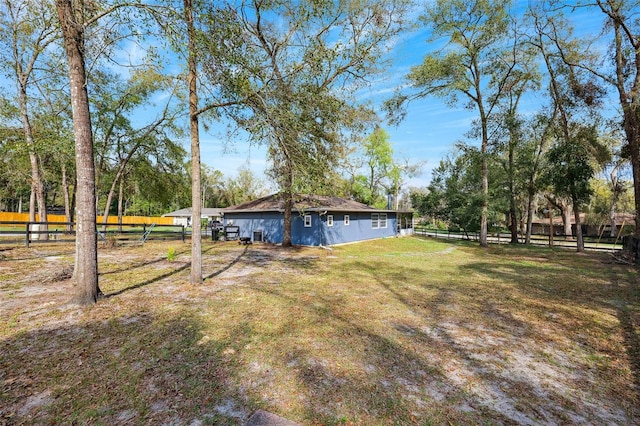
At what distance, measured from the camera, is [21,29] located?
11.7m

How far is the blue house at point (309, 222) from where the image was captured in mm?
16328

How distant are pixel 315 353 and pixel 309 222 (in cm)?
1295

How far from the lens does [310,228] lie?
647 inches

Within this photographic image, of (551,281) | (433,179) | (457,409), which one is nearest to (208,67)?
(457,409)

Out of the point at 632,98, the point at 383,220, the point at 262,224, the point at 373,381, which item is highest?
the point at 632,98

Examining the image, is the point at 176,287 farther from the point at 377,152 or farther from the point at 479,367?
the point at 377,152

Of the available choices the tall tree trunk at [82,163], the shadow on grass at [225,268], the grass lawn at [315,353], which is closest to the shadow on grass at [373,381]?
the grass lawn at [315,353]

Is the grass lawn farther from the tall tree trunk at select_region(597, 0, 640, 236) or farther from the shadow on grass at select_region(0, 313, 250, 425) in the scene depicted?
the tall tree trunk at select_region(597, 0, 640, 236)

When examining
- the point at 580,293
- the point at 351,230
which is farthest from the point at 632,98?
the point at 351,230

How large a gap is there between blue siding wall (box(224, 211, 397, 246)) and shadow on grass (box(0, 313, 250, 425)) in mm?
11666

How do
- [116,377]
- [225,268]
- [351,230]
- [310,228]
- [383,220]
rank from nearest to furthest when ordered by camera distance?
1. [116,377]
2. [225,268]
3. [310,228]
4. [351,230]
5. [383,220]

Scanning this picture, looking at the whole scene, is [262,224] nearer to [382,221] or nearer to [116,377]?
[382,221]

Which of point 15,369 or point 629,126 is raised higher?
point 629,126

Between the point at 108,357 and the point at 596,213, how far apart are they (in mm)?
47117
